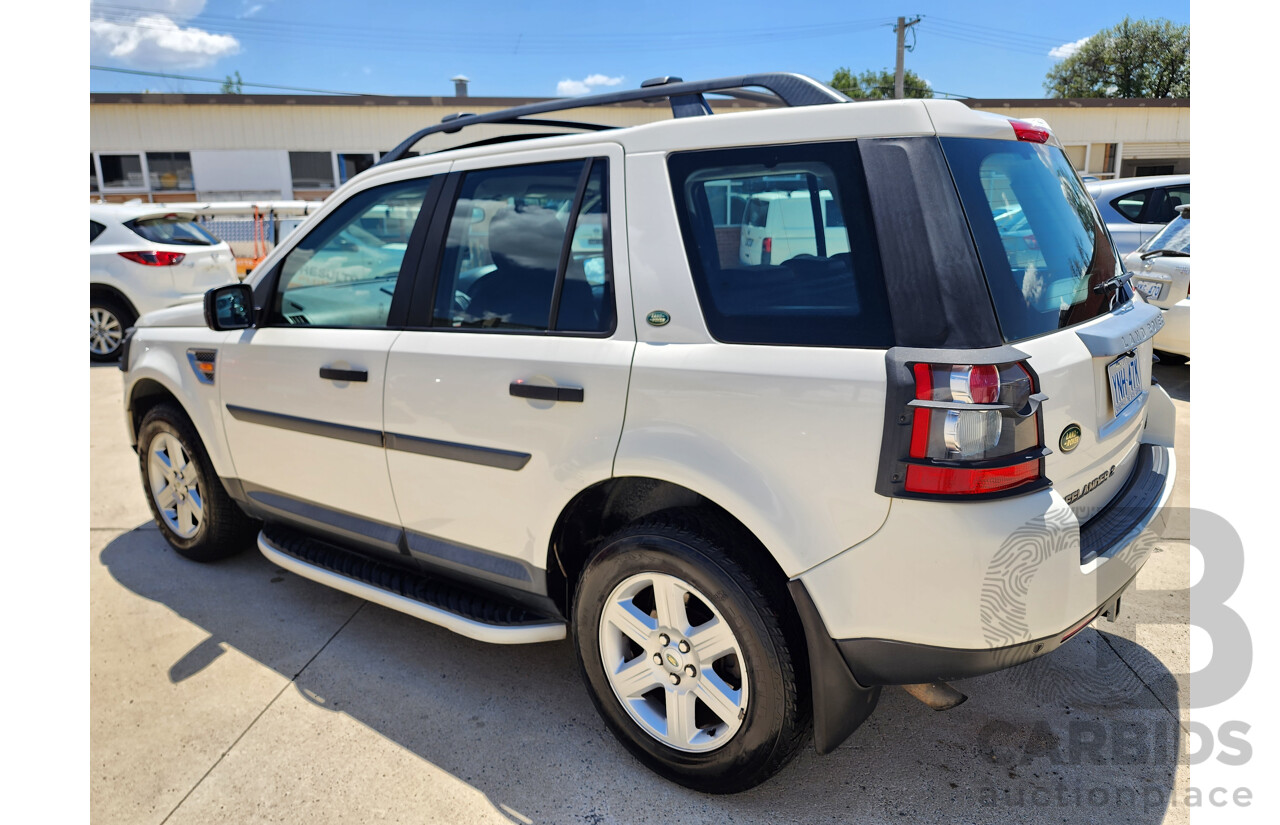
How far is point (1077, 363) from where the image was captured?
1.95 m

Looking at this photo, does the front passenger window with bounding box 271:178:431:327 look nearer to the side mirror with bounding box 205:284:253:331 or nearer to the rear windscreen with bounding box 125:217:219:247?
the side mirror with bounding box 205:284:253:331

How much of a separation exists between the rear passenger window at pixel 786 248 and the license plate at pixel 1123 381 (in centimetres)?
73

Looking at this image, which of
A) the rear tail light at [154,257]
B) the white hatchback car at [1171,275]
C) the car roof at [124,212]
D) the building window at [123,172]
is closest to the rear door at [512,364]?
the white hatchback car at [1171,275]

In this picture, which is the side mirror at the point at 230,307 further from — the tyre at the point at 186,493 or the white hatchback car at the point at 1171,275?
the white hatchback car at the point at 1171,275

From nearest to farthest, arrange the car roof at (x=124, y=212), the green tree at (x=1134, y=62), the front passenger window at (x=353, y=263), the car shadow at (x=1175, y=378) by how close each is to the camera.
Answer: the front passenger window at (x=353, y=263)
the car shadow at (x=1175, y=378)
the car roof at (x=124, y=212)
the green tree at (x=1134, y=62)

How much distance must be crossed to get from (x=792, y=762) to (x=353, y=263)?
2.49m

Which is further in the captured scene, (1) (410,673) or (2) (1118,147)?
(2) (1118,147)

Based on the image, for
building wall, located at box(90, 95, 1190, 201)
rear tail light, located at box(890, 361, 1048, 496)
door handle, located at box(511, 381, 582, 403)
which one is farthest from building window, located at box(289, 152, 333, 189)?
rear tail light, located at box(890, 361, 1048, 496)

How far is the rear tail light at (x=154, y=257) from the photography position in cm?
889

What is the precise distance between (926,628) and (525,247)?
1.65 metres

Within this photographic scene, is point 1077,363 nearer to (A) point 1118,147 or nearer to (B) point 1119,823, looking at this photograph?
(B) point 1119,823

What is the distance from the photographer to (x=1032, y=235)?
2078mm

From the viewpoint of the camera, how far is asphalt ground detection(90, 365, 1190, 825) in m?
2.31

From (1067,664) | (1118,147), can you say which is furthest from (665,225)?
(1118,147)
